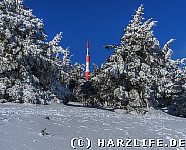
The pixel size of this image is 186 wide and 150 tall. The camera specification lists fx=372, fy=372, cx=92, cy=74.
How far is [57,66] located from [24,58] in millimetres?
3062

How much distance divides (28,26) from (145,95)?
10675 millimetres

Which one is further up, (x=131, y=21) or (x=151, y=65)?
(x=131, y=21)

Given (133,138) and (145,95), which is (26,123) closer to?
(133,138)

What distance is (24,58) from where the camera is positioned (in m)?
27.3

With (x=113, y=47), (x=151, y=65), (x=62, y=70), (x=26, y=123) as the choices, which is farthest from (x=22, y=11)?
(x=26, y=123)

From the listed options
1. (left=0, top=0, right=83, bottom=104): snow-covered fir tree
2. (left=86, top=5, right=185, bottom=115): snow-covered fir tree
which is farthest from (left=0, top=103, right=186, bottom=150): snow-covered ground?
(left=86, top=5, right=185, bottom=115): snow-covered fir tree

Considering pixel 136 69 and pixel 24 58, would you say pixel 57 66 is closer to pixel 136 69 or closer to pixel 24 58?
pixel 24 58

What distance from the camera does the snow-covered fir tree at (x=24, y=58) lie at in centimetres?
2662

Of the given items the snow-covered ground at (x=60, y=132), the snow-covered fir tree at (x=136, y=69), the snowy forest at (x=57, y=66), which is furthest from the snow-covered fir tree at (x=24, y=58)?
the snow-covered ground at (x=60, y=132)

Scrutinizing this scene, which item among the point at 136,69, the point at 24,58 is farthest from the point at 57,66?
the point at 136,69

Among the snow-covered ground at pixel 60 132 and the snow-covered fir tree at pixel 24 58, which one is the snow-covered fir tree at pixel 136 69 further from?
the snow-covered ground at pixel 60 132

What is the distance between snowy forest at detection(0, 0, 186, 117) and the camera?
26.9 meters

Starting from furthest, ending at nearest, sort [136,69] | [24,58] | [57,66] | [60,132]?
[136,69] < [57,66] < [24,58] < [60,132]

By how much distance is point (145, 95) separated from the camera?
1177 inches
